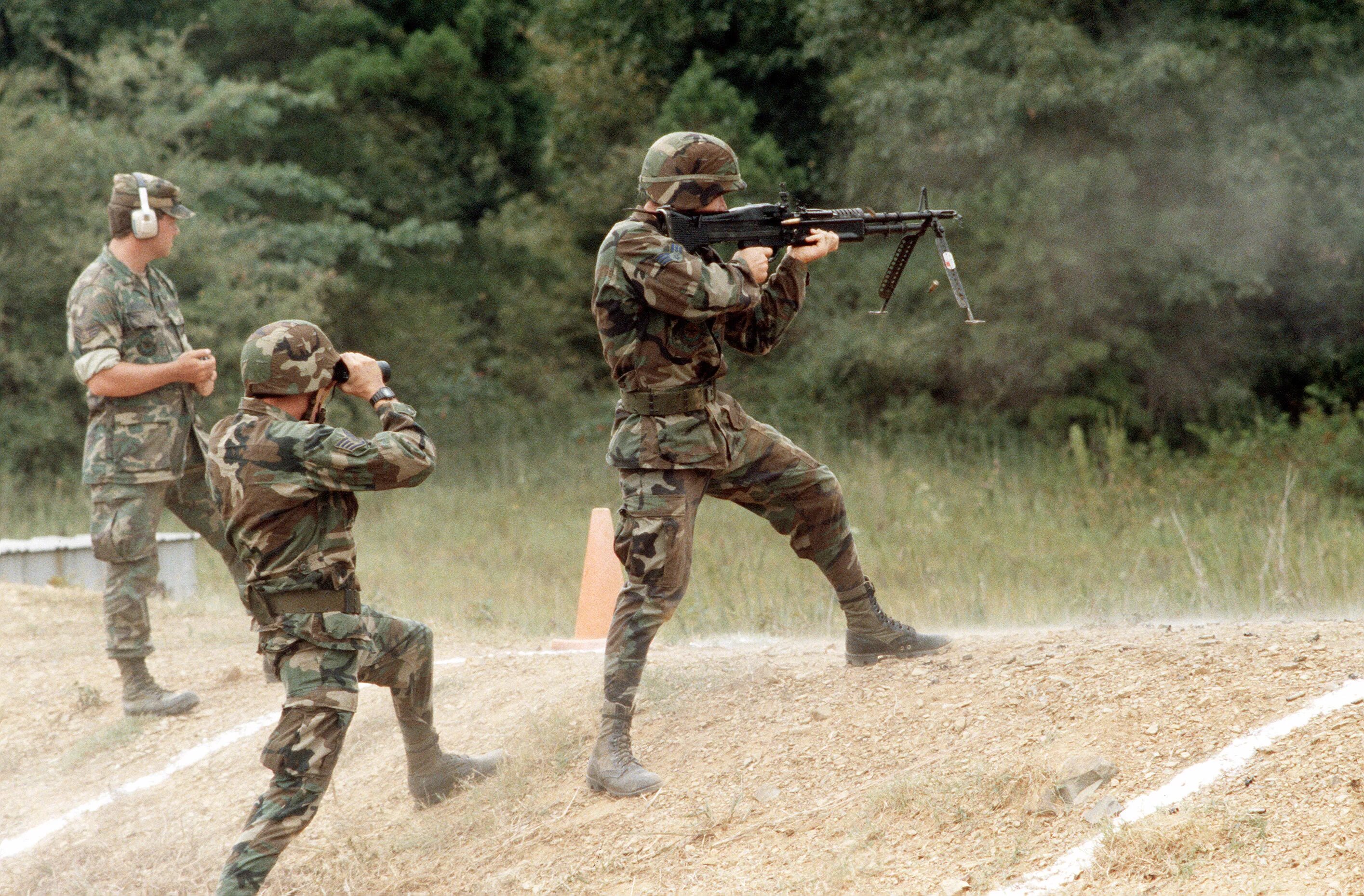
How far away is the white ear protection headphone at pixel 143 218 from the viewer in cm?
657

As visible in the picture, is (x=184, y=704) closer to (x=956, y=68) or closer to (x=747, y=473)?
(x=747, y=473)

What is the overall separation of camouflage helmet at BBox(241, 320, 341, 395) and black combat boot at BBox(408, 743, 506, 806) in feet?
5.10

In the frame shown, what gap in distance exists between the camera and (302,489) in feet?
14.5

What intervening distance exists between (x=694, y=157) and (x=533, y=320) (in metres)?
16.0

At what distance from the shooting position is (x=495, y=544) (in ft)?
40.9

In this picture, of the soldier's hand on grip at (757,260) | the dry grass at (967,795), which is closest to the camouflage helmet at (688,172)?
the soldier's hand on grip at (757,260)

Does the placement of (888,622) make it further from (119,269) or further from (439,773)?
(119,269)

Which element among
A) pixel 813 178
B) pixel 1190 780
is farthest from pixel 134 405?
pixel 813 178

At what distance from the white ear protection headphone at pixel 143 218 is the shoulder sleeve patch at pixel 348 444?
2.73m

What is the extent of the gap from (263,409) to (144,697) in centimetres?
287

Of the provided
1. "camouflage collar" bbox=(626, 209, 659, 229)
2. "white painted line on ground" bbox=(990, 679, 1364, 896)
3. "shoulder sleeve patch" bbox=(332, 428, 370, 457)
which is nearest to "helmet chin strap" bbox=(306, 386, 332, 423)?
"shoulder sleeve patch" bbox=(332, 428, 370, 457)

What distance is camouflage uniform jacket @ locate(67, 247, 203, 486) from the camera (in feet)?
21.3

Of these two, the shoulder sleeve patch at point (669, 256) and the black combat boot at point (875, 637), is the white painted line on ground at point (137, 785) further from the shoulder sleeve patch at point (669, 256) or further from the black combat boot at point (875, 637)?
the shoulder sleeve patch at point (669, 256)

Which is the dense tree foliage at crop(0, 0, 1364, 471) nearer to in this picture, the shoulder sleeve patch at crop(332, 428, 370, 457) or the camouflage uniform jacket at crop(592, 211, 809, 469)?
the camouflage uniform jacket at crop(592, 211, 809, 469)
